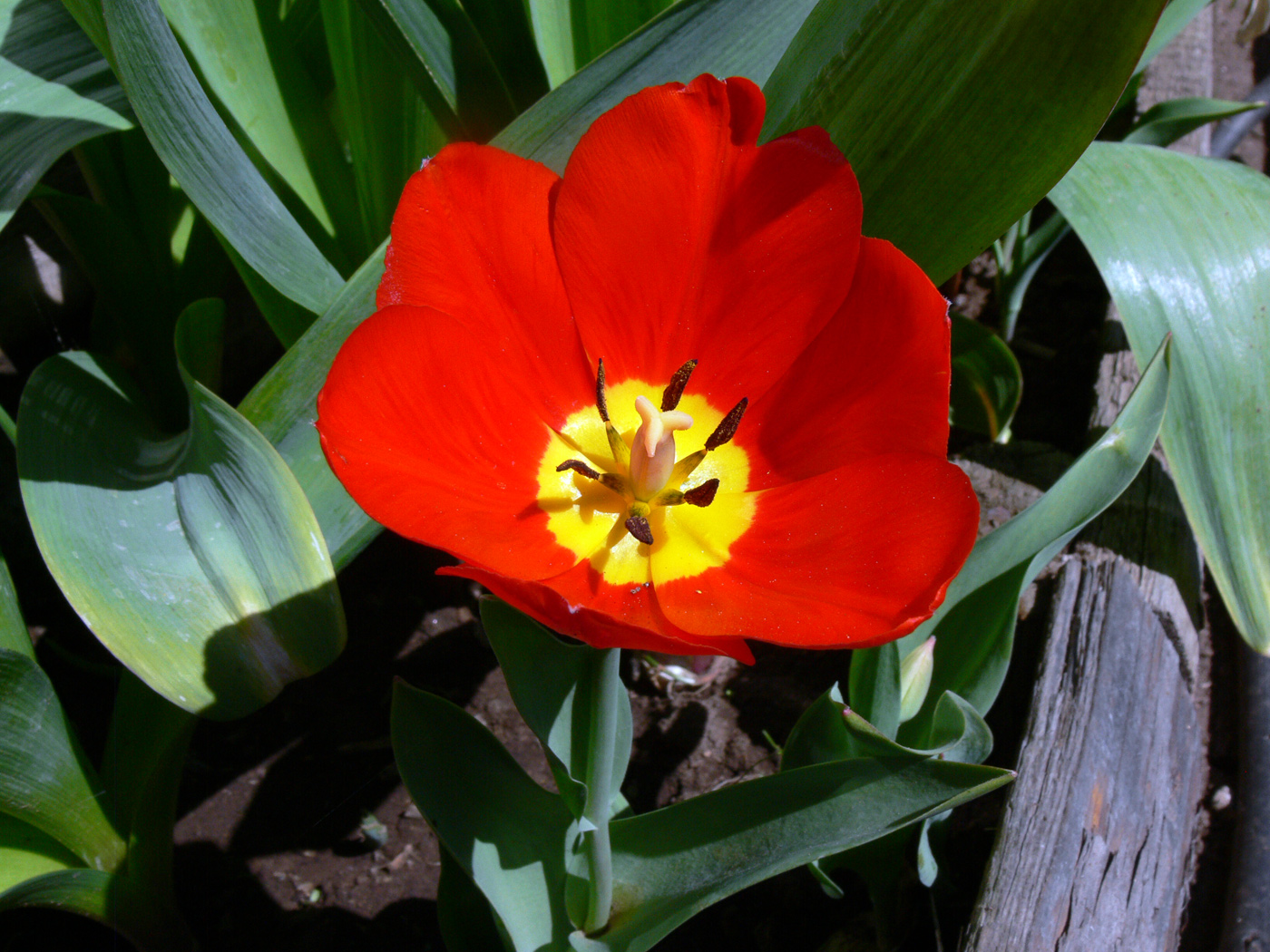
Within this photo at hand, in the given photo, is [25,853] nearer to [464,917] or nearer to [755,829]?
[464,917]

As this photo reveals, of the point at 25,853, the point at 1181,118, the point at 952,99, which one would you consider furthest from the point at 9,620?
the point at 1181,118

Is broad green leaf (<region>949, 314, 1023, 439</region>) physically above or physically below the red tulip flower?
below

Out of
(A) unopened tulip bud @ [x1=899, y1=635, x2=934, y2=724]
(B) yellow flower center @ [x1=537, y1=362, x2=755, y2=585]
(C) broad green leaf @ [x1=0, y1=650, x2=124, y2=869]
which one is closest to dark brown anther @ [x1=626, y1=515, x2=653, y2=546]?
(B) yellow flower center @ [x1=537, y1=362, x2=755, y2=585]

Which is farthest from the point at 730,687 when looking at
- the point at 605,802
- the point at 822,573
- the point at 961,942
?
the point at 822,573

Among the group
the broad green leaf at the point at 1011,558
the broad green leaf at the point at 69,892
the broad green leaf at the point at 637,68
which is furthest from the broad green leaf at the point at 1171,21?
the broad green leaf at the point at 69,892

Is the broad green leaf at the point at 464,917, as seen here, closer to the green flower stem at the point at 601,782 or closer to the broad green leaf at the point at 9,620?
the green flower stem at the point at 601,782

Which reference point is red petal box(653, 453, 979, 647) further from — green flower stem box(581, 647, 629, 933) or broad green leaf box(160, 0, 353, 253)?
broad green leaf box(160, 0, 353, 253)

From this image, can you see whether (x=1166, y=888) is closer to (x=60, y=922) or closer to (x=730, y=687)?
(x=730, y=687)
